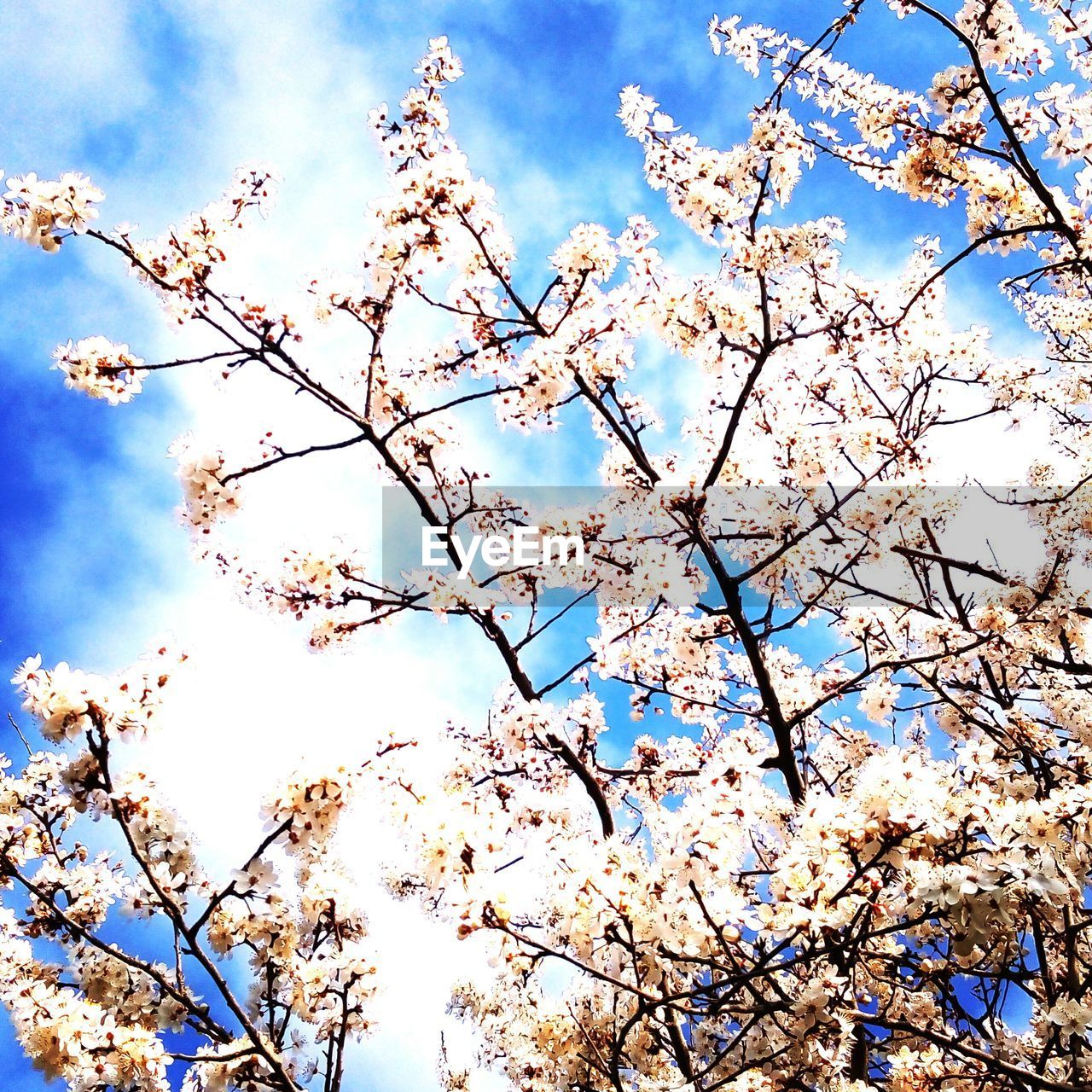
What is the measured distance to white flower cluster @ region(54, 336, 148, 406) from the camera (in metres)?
4.99

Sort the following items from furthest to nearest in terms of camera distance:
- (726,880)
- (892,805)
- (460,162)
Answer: (460,162)
(726,880)
(892,805)

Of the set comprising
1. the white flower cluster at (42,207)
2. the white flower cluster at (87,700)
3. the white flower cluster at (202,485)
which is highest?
the white flower cluster at (42,207)

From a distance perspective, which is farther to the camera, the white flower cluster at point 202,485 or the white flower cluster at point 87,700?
the white flower cluster at point 202,485

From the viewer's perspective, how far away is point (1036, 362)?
26.4 feet

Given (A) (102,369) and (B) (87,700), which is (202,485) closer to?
(A) (102,369)

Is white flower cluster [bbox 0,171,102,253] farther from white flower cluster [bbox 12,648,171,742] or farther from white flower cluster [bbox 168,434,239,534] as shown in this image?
white flower cluster [bbox 12,648,171,742]

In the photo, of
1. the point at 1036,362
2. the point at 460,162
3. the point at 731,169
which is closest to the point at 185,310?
the point at 460,162

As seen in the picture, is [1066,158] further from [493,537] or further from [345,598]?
[345,598]

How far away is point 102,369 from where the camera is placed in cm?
500

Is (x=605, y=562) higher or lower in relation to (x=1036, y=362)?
lower

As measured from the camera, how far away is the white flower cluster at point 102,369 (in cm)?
499

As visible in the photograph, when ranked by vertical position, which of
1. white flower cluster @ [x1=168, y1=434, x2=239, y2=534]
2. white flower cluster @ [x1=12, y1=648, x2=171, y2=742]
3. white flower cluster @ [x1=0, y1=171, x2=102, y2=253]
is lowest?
white flower cluster @ [x1=12, y1=648, x2=171, y2=742]

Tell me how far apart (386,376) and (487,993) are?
18.0 feet

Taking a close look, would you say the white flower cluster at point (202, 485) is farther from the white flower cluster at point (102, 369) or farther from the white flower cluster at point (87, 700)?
the white flower cluster at point (87, 700)
